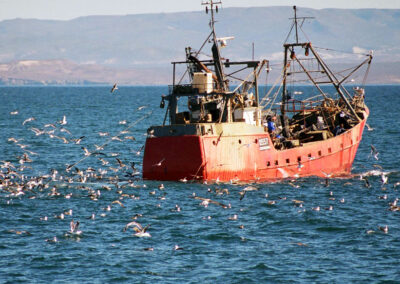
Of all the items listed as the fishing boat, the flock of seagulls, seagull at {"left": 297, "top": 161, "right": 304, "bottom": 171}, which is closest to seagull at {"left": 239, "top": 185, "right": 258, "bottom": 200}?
the flock of seagulls

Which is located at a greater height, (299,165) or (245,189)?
(299,165)

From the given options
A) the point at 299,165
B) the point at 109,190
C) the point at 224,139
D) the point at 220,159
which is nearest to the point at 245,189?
the point at 220,159

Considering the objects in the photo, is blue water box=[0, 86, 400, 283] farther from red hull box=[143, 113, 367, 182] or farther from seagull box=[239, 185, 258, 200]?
red hull box=[143, 113, 367, 182]

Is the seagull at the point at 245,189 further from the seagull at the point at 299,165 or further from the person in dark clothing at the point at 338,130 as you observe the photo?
the person in dark clothing at the point at 338,130

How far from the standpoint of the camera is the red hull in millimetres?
42094

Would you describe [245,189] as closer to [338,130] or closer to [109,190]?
[109,190]

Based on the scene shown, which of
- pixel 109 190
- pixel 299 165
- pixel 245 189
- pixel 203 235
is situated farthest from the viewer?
pixel 299 165

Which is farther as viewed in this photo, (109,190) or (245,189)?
(109,190)

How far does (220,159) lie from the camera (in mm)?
42750

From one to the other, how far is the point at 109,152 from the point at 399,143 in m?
27.9

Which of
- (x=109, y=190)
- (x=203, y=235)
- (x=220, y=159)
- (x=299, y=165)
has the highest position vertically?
(x=220, y=159)

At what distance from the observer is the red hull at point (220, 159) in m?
42.1

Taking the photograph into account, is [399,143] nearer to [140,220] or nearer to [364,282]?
[140,220]

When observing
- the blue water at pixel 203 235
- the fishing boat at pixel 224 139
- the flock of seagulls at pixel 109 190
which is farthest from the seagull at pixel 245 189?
the fishing boat at pixel 224 139
